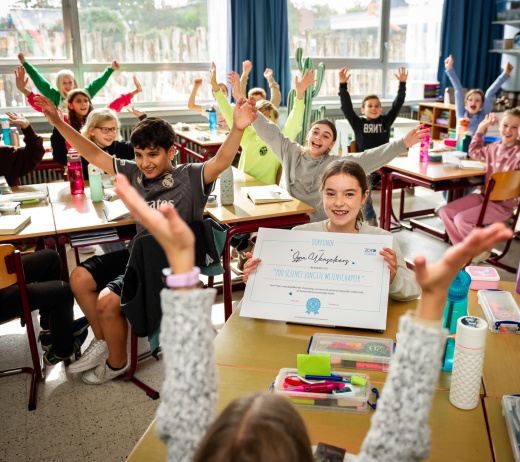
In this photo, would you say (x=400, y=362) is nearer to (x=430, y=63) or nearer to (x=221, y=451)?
(x=221, y=451)

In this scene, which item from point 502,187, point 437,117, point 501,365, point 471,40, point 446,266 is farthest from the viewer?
point 471,40

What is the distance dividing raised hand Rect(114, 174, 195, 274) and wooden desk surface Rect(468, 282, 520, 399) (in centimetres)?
92

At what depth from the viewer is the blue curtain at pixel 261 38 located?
20.2 ft

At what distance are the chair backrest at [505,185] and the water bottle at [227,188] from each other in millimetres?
1886

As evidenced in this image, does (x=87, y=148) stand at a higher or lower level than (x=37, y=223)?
higher

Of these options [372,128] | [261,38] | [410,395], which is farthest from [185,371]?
[261,38]

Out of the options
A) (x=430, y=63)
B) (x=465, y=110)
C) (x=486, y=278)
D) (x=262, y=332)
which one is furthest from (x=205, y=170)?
(x=430, y=63)

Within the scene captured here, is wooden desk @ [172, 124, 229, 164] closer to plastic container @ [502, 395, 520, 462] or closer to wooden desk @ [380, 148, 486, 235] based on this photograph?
wooden desk @ [380, 148, 486, 235]

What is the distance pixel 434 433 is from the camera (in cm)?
116

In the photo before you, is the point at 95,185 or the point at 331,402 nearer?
the point at 331,402

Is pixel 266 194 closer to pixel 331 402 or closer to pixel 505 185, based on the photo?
pixel 505 185

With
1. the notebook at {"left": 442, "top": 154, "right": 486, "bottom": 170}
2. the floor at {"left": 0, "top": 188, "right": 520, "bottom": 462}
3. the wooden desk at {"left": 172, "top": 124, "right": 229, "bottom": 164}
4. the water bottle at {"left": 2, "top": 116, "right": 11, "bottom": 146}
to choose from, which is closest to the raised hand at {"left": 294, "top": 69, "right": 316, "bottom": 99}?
the notebook at {"left": 442, "top": 154, "right": 486, "bottom": 170}

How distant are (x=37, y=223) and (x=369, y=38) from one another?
5892 mm

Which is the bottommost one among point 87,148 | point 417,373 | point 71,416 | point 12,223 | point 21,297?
point 71,416
